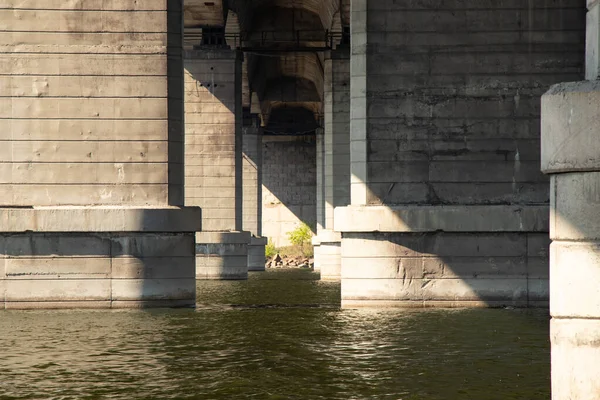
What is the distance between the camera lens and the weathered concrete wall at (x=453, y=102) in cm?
2312

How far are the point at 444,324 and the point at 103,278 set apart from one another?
8.23 metres

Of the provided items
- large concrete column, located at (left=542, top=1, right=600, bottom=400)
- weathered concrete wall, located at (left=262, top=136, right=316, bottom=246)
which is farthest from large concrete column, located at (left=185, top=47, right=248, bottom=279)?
weathered concrete wall, located at (left=262, top=136, right=316, bottom=246)

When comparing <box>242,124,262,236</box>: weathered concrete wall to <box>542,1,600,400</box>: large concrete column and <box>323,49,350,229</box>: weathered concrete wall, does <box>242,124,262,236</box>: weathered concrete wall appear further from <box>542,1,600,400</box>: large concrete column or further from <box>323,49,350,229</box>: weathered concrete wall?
<box>542,1,600,400</box>: large concrete column

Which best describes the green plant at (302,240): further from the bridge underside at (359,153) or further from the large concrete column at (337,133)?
the bridge underside at (359,153)

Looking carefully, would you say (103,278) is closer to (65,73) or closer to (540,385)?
(65,73)

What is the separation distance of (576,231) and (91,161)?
16.9 meters

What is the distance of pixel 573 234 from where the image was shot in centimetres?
724

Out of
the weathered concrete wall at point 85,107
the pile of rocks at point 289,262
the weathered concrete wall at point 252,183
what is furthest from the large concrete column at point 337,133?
the weathered concrete wall at point 85,107

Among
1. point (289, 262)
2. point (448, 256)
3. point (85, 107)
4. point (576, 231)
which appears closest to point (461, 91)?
point (448, 256)

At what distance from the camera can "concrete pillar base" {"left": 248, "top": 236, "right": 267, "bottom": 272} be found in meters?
57.4

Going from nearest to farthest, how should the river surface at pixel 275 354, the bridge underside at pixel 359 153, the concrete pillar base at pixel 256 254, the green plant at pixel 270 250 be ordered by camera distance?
the river surface at pixel 275 354 < the bridge underside at pixel 359 153 < the concrete pillar base at pixel 256 254 < the green plant at pixel 270 250

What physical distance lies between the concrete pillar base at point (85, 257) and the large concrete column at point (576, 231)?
15714 mm

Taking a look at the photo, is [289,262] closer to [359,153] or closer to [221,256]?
[221,256]

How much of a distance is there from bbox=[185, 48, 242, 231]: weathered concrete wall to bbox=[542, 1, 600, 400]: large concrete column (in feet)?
113
